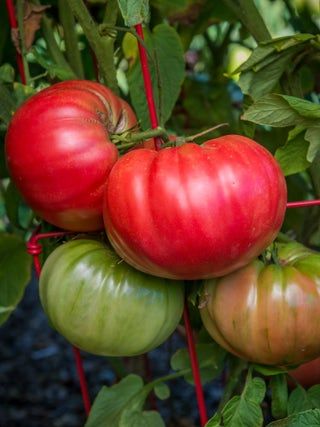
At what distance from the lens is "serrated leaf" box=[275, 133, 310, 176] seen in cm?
70

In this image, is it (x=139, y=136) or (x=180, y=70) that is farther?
(x=180, y=70)

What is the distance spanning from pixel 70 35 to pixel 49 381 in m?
1.16

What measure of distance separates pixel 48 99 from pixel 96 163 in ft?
0.26

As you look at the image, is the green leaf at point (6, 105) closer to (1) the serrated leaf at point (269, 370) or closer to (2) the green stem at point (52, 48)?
(2) the green stem at point (52, 48)

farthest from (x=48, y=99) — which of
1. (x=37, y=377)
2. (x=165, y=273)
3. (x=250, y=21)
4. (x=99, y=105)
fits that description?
(x=37, y=377)

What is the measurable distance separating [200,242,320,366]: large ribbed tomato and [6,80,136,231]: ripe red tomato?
0.13 m

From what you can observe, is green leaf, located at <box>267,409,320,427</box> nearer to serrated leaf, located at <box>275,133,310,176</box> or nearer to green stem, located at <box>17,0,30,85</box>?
serrated leaf, located at <box>275,133,310,176</box>

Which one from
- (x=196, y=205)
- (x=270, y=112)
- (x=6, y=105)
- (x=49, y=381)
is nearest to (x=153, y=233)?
(x=196, y=205)

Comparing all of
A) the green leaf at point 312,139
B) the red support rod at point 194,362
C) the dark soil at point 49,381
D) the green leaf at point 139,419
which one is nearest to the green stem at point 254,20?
the green leaf at point 312,139

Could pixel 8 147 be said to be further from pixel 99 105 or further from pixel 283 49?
pixel 283 49

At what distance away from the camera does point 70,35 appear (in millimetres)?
904

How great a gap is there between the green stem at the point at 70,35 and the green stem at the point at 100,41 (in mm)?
125

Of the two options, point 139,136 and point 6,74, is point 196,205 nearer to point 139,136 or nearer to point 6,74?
point 139,136

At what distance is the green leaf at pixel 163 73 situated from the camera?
82 centimetres
